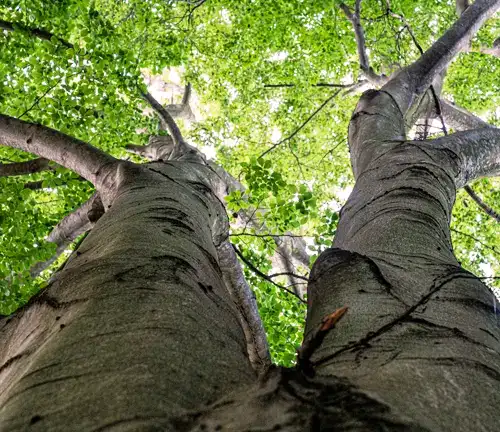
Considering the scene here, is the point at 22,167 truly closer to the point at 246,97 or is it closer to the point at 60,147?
the point at 60,147

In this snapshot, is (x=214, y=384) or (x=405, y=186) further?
(x=405, y=186)

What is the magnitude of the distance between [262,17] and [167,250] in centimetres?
855

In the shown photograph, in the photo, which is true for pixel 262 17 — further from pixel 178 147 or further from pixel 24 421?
pixel 24 421

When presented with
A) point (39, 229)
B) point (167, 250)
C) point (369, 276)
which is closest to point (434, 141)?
point (369, 276)

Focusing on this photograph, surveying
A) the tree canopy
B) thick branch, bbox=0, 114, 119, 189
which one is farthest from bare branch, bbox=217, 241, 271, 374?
thick branch, bbox=0, 114, 119, 189

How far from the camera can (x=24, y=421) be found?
33.2 inches

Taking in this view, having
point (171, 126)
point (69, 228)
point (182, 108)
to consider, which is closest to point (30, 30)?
point (171, 126)

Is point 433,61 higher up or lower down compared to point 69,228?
higher up

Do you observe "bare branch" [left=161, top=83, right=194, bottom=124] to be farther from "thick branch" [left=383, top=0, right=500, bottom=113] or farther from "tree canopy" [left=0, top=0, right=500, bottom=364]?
"thick branch" [left=383, top=0, right=500, bottom=113]

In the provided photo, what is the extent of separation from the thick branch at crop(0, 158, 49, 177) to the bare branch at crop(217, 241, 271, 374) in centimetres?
184

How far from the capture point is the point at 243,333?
57.8 inches

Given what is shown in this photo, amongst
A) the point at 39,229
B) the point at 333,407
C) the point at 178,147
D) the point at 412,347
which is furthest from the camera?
the point at 39,229

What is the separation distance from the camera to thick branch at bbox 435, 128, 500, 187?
3017 millimetres

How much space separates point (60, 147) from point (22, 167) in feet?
2.73
